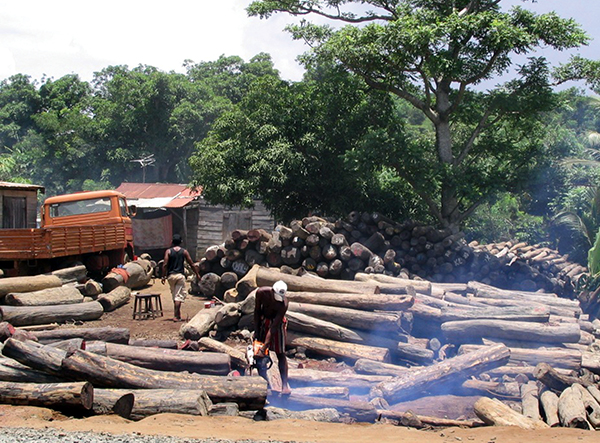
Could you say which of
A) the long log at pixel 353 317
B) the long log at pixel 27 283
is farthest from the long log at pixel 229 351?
the long log at pixel 27 283

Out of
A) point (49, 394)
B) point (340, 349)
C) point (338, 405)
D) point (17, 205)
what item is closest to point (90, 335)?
point (49, 394)

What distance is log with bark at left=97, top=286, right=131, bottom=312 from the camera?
1348 centimetres

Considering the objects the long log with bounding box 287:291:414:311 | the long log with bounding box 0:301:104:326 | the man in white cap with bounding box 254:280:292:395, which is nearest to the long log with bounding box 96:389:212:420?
the man in white cap with bounding box 254:280:292:395

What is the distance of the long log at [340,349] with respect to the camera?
952 cm

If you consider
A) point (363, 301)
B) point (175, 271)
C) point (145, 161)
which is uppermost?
point (145, 161)

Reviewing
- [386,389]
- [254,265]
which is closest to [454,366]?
[386,389]

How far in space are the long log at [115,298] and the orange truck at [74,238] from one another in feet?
5.27

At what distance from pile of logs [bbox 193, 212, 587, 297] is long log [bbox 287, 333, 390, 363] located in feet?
14.0

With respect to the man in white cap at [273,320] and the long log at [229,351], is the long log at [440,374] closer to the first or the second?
the man in white cap at [273,320]

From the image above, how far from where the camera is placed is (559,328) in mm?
9898

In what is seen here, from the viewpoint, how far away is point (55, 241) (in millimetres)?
14648

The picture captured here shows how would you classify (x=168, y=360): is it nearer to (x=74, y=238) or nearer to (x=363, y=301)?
(x=363, y=301)

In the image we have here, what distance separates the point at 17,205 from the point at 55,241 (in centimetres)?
498

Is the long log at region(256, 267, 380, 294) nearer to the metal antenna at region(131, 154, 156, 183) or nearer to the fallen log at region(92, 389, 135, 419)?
the fallen log at region(92, 389, 135, 419)
